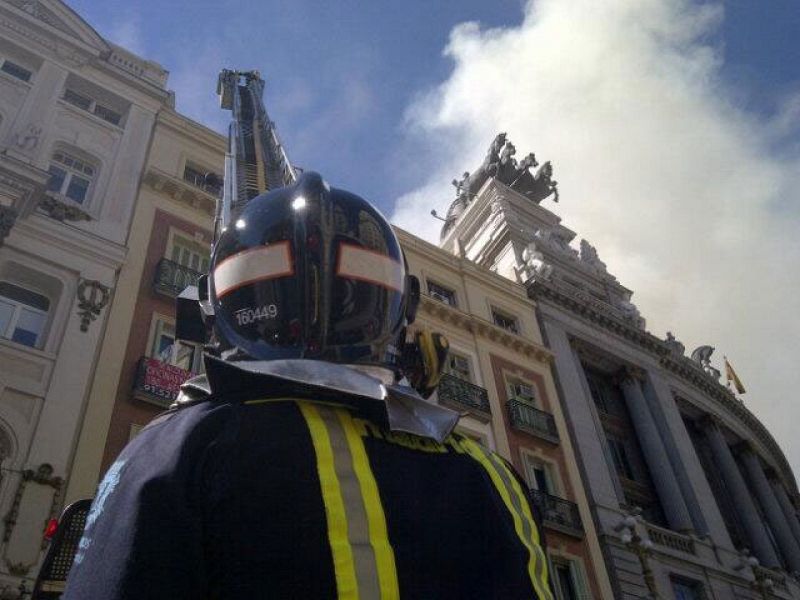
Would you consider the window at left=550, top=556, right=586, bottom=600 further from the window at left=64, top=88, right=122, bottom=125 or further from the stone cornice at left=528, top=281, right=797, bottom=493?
the window at left=64, top=88, right=122, bottom=125

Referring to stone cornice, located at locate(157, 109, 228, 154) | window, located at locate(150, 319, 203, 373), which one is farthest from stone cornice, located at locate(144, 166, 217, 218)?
window, located at locate(150, 319, 203, 373)

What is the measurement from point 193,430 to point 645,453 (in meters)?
26.5

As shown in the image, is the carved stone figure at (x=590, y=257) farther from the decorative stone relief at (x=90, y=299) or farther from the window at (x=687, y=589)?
the decorative stone relief at (x=90, y=299)

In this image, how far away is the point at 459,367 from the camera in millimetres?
20906

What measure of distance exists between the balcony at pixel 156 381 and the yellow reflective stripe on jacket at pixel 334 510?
11.1 metres

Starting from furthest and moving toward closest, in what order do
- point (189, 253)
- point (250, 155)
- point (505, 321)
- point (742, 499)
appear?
point (742, 499)
point (505, 321)
point (189, 253)
point (250, 155)

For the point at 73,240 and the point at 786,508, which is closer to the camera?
the point at 73,240

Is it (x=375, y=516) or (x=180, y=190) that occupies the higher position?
(x=180, y=190)

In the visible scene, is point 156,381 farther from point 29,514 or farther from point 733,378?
point 733,378

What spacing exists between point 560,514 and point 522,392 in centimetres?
441

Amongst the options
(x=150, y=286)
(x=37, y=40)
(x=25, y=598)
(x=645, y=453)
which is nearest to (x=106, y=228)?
(x=150, y=286)

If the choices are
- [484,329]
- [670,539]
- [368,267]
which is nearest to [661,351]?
[670,539]

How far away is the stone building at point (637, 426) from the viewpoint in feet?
69.3

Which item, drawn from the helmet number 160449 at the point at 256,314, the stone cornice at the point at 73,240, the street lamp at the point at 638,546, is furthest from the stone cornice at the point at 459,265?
the helmet number 160449 at the point at 256,314
